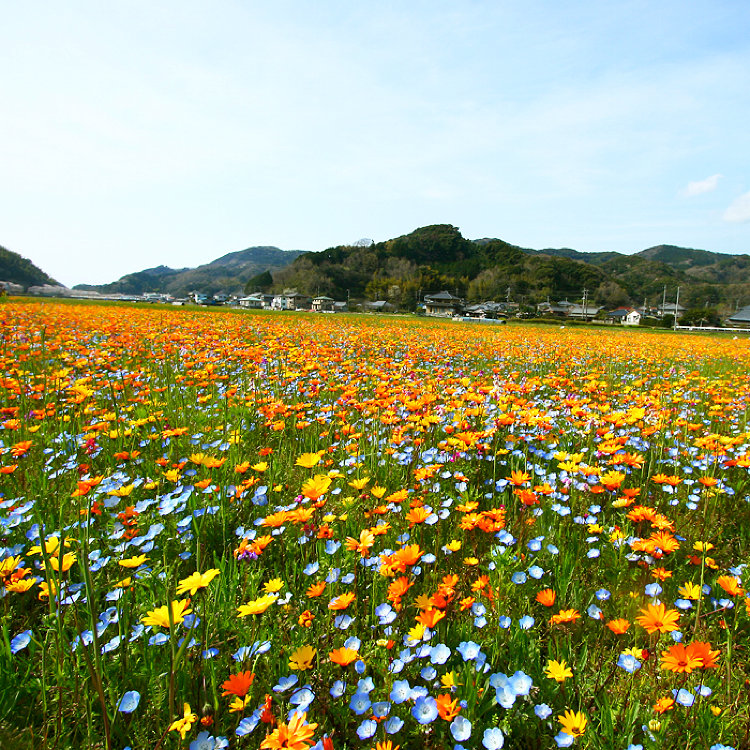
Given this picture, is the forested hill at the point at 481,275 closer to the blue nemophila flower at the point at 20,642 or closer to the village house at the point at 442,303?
the village house at the point at 442,303

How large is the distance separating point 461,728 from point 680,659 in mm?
556

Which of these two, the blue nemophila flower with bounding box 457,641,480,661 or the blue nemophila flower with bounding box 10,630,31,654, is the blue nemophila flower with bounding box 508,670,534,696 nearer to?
the blue nemophila flower with bounding box 457,641,480,661

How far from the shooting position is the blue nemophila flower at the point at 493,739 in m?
1.02

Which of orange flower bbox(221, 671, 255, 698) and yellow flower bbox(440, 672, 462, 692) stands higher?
orange flower bbox(221, 671, 255, 698)

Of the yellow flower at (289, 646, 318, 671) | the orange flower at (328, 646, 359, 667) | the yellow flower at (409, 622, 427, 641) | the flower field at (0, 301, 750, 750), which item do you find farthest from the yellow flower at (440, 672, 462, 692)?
the yellow flower at (289, 646, 318, 671)

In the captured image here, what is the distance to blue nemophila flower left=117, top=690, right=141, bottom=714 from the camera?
1.08 metres

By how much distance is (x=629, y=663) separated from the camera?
47.4 inches

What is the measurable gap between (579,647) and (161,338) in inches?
257

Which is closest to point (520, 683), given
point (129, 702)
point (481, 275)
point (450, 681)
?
point (450, 681)

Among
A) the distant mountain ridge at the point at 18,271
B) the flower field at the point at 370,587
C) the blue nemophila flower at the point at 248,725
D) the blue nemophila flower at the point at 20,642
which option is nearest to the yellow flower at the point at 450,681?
the flower field at the point at 370,587

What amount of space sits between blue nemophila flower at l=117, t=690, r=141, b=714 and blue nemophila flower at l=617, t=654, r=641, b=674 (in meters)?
1.27

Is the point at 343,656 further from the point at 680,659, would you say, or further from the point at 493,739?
the point at 680,659

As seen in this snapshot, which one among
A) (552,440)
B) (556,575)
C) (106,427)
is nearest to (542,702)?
(556,575)

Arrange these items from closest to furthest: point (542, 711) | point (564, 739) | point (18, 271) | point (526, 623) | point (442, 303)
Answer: point (564, 739) < point (542, 711) < point (526, 623) < point (18, 271) < point (442, 303)
